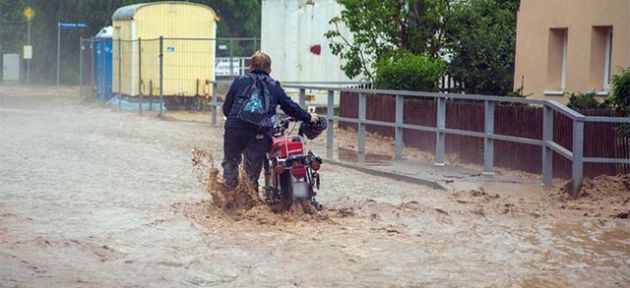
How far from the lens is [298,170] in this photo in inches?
456

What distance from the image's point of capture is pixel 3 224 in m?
11.6

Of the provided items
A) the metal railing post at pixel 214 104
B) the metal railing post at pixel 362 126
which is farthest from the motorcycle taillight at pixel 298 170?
the metal railing post at pixel 214 104

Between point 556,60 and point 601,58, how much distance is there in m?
1.38

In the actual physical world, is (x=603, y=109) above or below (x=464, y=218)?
above

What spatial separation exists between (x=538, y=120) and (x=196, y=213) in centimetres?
580

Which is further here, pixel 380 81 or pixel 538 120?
pixel 380 81

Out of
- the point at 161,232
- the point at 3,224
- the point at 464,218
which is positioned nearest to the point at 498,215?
the point at 464,218

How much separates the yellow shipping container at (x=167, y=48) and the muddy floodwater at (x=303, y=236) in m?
16.2

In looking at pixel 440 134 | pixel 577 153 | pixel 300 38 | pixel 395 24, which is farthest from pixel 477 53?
pixel 577 153

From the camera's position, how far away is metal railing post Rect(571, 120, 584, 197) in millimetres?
13664

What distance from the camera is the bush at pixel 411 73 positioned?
22.0 meters

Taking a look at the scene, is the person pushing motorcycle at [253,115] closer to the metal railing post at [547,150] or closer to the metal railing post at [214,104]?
the metal railing post at [547,150]

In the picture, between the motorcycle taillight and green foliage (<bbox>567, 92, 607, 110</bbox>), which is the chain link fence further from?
the motorcycle taillight

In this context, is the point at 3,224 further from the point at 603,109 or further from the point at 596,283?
→ the point at 603,109
